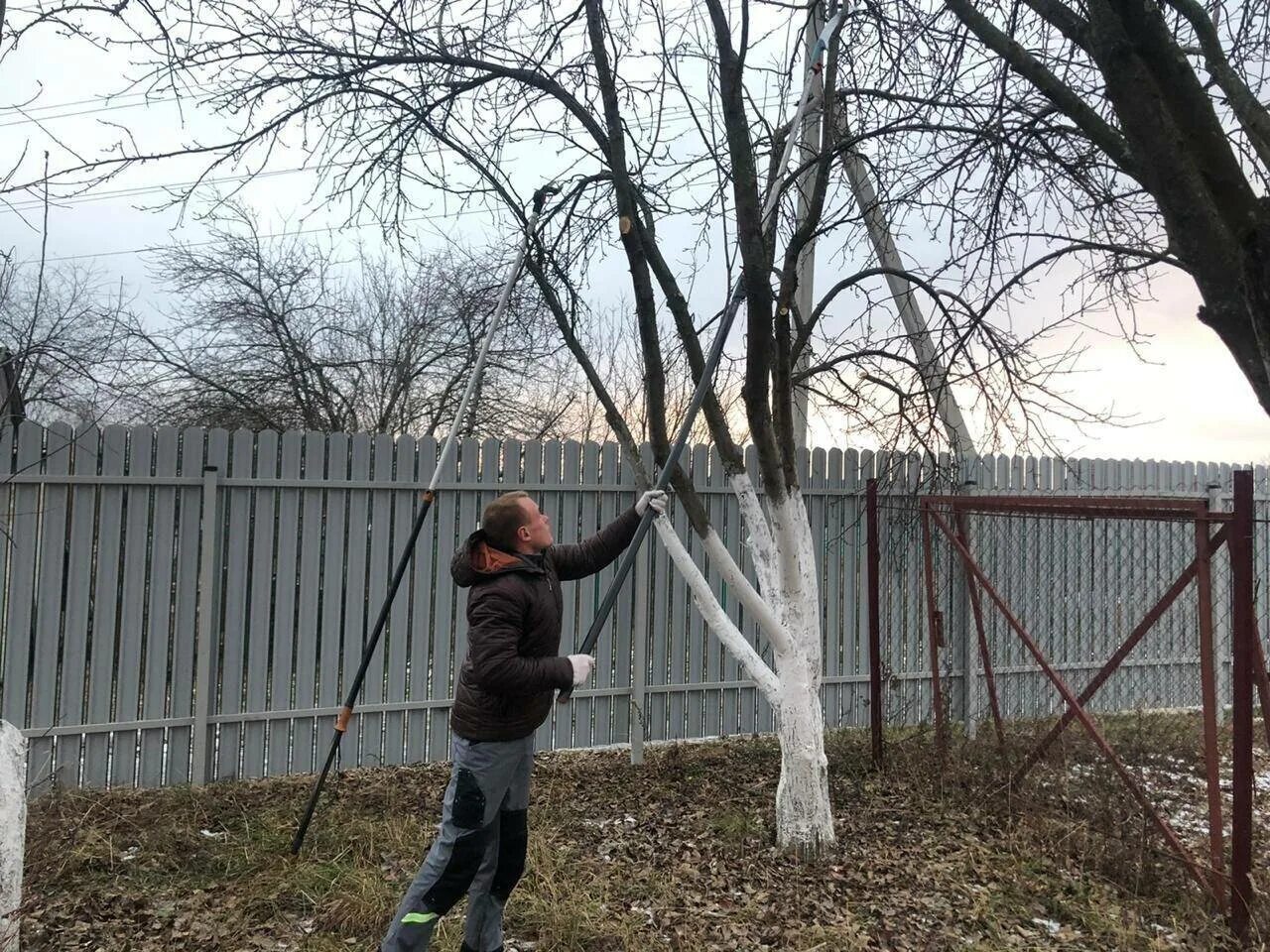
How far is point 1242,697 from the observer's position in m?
3.35

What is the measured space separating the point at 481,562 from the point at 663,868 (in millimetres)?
1936

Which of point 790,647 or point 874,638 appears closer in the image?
point 790,647

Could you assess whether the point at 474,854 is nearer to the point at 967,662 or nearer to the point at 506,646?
the point at 506,646

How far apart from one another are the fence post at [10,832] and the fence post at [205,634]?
2.50 meters

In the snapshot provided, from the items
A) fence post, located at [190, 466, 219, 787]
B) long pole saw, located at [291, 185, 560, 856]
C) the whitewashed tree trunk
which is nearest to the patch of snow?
the whitewashed tree trunk

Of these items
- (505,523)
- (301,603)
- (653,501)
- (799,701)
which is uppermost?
(653,501)

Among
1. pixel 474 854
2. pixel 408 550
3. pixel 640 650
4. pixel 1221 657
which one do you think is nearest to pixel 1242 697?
pixel 474 854

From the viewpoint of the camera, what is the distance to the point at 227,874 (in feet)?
12.0

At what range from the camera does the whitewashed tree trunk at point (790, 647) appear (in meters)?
4.06

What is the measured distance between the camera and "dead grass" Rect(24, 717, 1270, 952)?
329 cm

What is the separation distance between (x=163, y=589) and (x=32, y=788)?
44.8 inches

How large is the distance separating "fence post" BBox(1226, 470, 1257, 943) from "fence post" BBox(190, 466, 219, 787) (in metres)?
5.01

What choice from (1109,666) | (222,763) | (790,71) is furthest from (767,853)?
(790,71)

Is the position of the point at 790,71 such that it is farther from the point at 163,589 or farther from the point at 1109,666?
the point at 163,589
